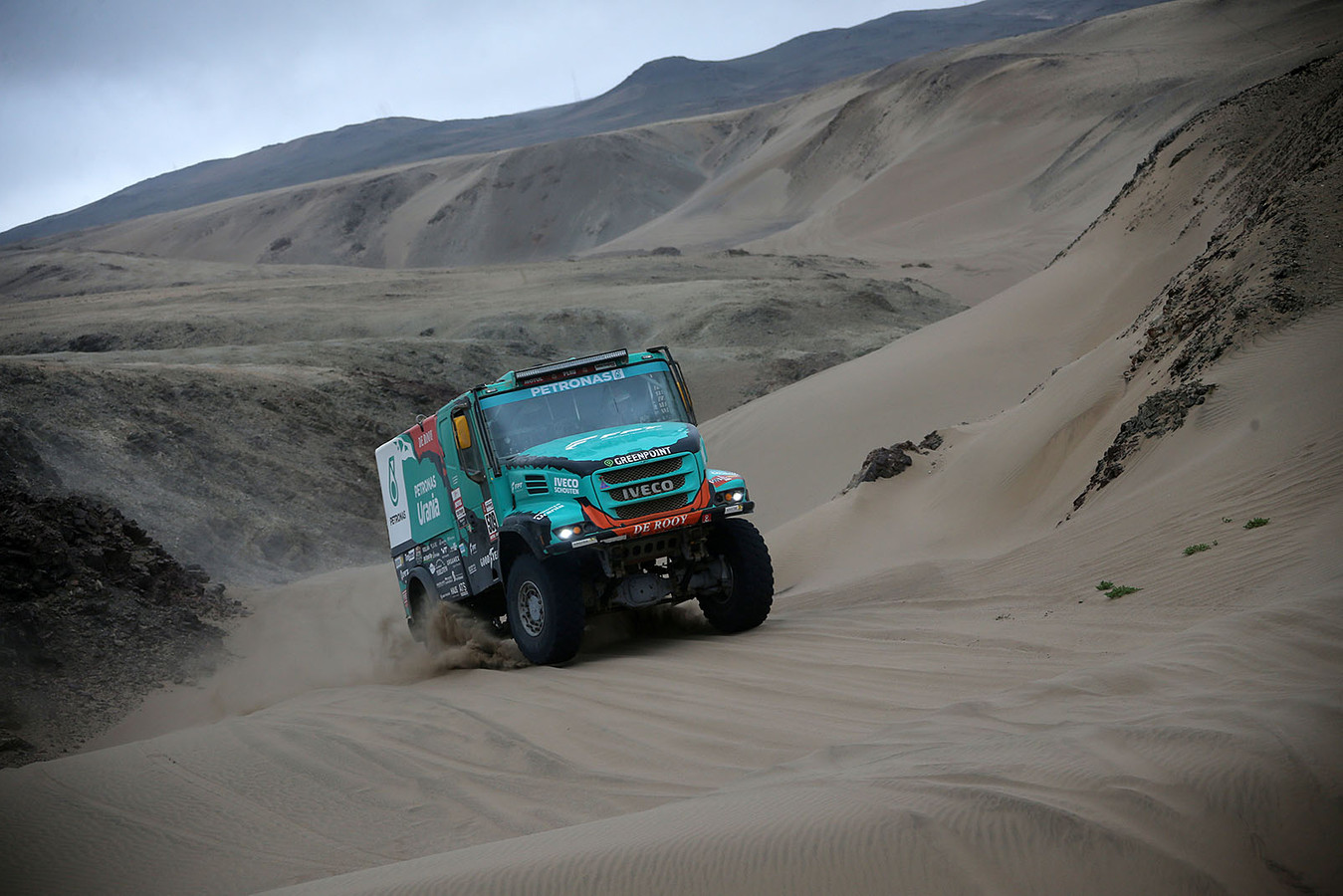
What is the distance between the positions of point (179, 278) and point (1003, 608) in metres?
56.1

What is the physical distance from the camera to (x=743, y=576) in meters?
10.4

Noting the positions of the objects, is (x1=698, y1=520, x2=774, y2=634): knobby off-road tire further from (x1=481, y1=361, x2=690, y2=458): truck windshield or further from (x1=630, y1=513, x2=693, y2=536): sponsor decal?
(x1=481, y1=361, x2=690, y2=458): truck windshield

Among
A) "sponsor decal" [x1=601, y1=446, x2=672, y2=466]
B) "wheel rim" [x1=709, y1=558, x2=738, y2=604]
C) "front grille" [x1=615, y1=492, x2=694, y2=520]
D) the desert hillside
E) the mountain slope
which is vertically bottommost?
A: "wheel rim" [x1=709, y1=558, x2=738, y2=604]

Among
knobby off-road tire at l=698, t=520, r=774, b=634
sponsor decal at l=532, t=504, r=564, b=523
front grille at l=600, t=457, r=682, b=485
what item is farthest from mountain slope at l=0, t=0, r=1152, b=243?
sponsor decal at l=532, t=504, r=564, b=523

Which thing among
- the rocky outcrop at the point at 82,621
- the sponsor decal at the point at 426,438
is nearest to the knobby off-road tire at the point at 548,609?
the sponsor decal at the point at 426,438

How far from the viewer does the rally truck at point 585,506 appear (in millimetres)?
9742

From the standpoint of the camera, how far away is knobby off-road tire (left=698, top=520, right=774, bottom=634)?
10.4 metres

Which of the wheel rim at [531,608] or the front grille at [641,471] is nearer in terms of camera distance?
the front grille at [641,471]

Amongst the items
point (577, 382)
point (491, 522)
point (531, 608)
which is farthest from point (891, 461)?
point (531, 608)

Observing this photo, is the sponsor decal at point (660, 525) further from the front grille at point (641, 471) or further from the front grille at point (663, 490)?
the front grille at point (641, 471)

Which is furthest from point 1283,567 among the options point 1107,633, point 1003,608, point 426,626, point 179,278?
point 179,278

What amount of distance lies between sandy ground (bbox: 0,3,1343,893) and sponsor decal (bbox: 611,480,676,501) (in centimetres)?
139

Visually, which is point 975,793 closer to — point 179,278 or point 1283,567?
point 1283,567

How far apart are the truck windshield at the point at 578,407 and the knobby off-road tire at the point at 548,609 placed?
118 cm
